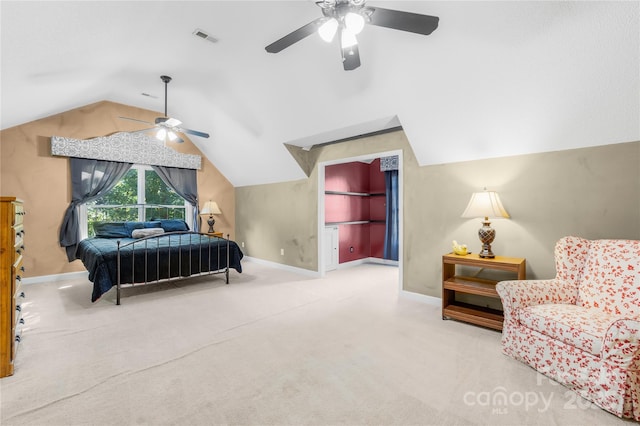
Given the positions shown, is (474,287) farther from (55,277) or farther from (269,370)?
(55,277)

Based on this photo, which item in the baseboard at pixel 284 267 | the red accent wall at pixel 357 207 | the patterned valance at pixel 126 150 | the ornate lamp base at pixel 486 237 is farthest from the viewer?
the red accent wall at pixel 357 207

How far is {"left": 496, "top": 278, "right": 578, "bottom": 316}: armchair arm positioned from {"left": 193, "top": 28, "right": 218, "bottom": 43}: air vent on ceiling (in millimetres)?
3550

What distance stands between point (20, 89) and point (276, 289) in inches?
149

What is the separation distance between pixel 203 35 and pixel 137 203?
12.9 ft

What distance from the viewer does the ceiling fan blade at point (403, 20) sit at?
61.8 inches

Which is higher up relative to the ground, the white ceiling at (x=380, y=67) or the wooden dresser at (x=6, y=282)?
the white ceiling at (x=380, y=67)

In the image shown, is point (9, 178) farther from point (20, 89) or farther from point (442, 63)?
point (442, 63)

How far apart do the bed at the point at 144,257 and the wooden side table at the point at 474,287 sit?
3.10 metres

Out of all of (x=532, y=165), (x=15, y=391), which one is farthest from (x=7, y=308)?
(x=532, y=165)

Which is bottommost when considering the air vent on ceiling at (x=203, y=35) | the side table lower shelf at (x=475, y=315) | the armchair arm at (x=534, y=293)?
the side table lower shelf at (x=475, y=315)

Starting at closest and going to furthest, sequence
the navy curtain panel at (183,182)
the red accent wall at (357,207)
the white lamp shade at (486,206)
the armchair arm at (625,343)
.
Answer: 1. the armchair arm at (625,343)
2. the white lamp shade at (486,206)
3. the red accent wall at (357,207)
4. the navy curtain panel at (183,182)

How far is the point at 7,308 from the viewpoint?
196cm

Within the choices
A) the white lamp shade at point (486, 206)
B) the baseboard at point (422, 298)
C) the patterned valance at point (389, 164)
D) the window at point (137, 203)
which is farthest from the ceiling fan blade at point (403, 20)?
the window at point (137, 203)

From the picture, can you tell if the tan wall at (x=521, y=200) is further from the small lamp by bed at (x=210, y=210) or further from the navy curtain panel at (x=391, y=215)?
the small lamp by bed at (x=210, y=210)
